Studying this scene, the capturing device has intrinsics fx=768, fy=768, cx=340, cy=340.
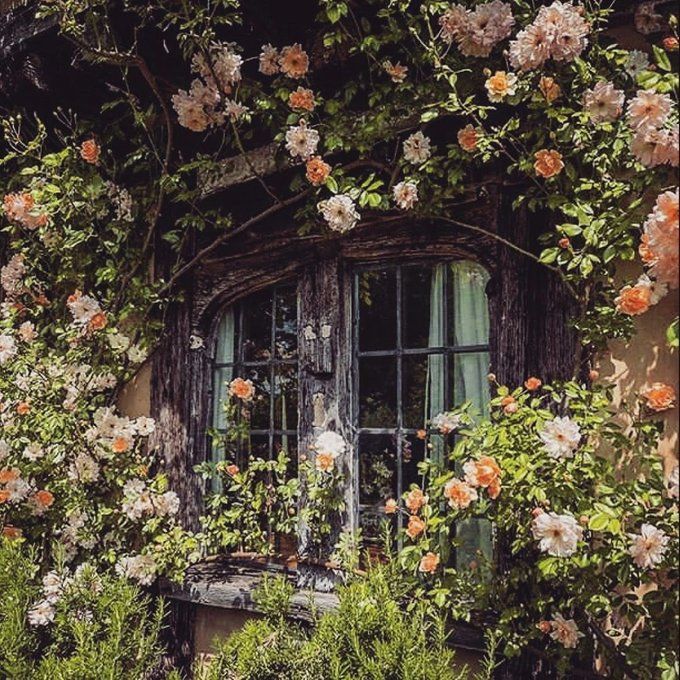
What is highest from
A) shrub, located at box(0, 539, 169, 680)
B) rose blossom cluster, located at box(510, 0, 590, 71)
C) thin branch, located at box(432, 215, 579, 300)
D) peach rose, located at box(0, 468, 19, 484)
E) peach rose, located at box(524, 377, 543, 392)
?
rose blossom cluster, located at box(510, 0, 590, 71)

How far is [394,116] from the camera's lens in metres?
3.18

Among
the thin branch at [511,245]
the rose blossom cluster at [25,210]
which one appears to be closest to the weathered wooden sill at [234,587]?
the thin branch at [511,245]

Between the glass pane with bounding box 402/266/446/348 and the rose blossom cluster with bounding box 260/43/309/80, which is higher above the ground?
the rose blossom cluster with bounding box 260/43/309/80

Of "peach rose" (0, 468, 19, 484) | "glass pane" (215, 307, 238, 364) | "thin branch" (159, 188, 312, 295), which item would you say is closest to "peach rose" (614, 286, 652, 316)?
"thin branch" (159, 188, 312, 295)

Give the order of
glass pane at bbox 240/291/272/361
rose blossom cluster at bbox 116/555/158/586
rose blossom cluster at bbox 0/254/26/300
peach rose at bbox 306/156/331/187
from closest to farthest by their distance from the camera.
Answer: peach rose at bbox 306/156/331/187 < rose blossom cluster at bbox 116/555/158/586 < glass pane at bbox 240/291/272/361 < rose blossom cluster at bbox 0/254/26/300

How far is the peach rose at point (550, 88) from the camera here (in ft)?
8.82

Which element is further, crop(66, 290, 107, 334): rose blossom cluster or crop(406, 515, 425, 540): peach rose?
crop(66, 290, 107, 334): rose blossom cluster

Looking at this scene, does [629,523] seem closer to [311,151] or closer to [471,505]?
[471,505]

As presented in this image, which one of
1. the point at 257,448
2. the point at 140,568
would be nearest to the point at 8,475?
the point at 140,568

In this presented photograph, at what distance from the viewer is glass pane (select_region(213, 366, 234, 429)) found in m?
3.98

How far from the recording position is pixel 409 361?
3377 millimetres

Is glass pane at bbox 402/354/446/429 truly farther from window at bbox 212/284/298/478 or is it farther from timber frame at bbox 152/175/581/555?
window at bbox 212/284/298/478

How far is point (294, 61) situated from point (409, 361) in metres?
1.38

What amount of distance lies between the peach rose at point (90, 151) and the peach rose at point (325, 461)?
6.37 ft
